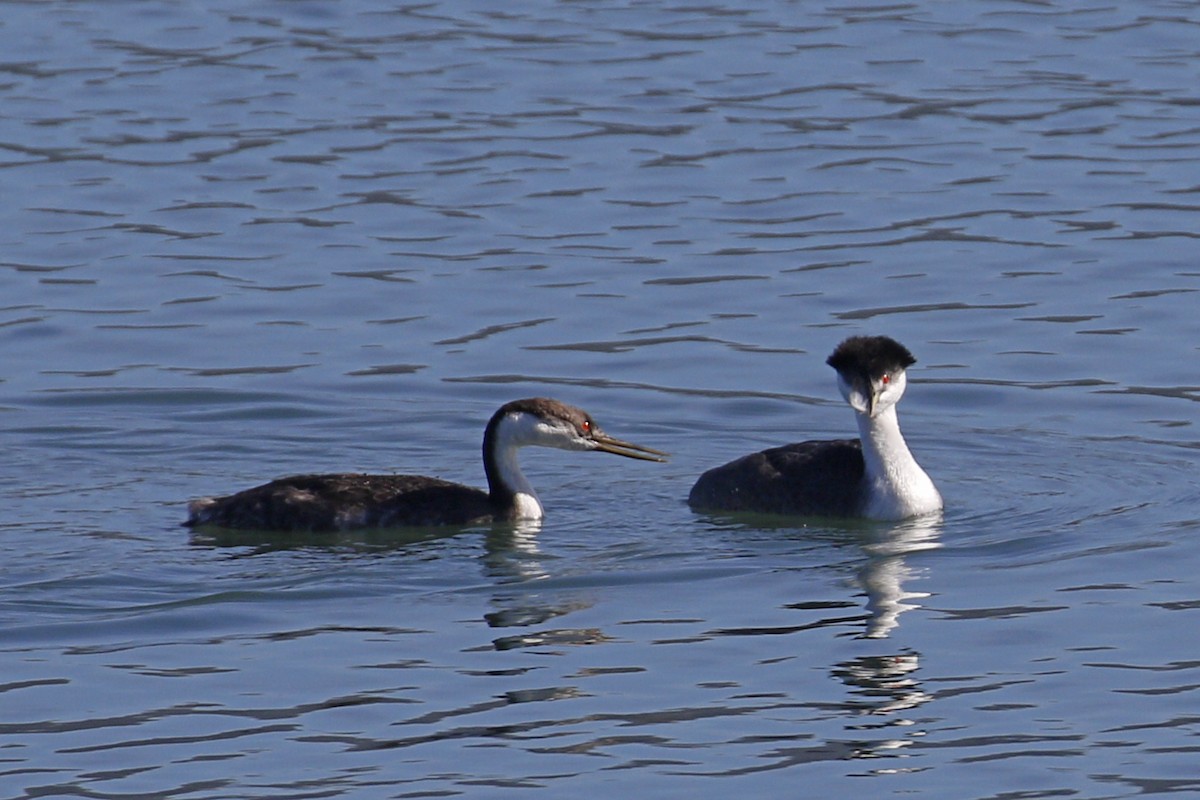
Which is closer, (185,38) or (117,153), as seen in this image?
(117,153)

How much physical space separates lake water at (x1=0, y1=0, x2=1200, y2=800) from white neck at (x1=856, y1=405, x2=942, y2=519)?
185 millimetres

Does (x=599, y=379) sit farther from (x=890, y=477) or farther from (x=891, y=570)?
(x=891, y=570)

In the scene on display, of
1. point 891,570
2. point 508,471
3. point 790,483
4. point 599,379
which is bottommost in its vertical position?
point 891,570

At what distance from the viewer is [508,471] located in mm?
14883

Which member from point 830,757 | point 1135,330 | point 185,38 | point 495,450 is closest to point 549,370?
point 495,450

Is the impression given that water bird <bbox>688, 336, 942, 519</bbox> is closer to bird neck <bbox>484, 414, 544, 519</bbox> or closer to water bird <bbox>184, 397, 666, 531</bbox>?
water bird <bbox>184, 397, 666, 531</bbox>

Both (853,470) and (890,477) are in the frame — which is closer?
(890,477)

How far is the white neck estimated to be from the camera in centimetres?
1470

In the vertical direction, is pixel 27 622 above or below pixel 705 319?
below

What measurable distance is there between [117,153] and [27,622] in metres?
13.3

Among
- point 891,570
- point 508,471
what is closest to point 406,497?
point 508,471

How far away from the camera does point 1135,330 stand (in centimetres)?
1878

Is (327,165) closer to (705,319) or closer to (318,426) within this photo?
(705,319)

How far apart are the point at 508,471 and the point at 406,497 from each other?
633 mm
